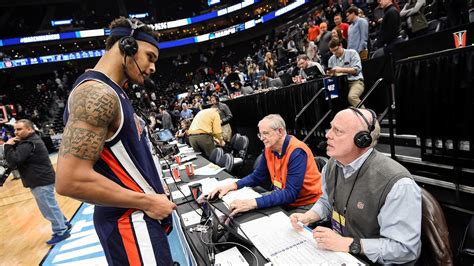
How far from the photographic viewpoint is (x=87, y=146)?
91 centimetres

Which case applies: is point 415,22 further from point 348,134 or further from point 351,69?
point 348,134

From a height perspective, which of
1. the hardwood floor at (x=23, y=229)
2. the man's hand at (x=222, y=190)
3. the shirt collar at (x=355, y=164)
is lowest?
the hardwood floor at (x=23, y=229)

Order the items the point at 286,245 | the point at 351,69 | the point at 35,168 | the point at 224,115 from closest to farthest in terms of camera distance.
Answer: the point at 286,245
the point at 35,168
the point at 351,69
the point at 224,115

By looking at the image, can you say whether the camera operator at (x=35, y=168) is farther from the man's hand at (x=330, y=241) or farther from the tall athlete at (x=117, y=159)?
the man's hand at (x=330, y=241)

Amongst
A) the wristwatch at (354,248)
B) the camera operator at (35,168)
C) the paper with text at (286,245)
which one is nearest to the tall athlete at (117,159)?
the paper with text at (286,245)

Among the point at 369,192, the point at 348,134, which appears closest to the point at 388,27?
the point at 348,134

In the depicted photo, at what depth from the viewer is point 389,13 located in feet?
12.9

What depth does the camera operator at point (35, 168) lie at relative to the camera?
337 cm

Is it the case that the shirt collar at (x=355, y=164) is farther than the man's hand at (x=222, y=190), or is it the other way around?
the man's hand at (x=222, y=190)

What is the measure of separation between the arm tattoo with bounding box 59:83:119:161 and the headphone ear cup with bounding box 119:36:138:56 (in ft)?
0.85

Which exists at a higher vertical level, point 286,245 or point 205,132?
point 205,132

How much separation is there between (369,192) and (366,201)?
0.05 meters

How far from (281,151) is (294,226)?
0.82 meters

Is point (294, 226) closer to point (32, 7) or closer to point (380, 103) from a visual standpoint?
point (380, 103)
